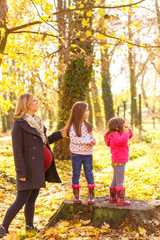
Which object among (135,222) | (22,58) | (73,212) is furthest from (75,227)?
(22,58)

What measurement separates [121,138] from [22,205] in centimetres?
166

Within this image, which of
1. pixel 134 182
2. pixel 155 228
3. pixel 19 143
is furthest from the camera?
pixel 134 182

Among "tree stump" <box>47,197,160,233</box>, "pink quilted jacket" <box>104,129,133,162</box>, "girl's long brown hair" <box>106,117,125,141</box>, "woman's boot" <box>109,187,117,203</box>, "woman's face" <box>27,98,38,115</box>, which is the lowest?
"tree stump" <box>47,197,160,233</box>

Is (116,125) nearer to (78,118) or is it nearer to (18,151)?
(78,118)

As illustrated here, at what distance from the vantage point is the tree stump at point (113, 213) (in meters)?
4.04

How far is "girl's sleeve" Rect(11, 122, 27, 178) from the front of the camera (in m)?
3.74

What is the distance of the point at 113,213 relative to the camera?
163 inches

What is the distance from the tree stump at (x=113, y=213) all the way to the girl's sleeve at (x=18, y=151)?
1005mm

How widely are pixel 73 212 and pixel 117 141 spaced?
124 cm

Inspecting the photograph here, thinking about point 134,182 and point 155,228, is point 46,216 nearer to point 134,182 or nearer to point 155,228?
point 155,228

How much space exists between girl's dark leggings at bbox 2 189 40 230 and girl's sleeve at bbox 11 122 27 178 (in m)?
0.31

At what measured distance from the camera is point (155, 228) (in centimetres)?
406

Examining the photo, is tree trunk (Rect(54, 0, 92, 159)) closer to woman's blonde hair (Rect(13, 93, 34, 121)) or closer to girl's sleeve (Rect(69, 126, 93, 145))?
girl's sleeve (Rect(69, 126, 93, 145))

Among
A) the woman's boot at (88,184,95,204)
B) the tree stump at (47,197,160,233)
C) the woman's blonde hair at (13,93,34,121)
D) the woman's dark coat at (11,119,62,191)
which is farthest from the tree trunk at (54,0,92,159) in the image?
the woman's dark coat at (11,119,62,191)
